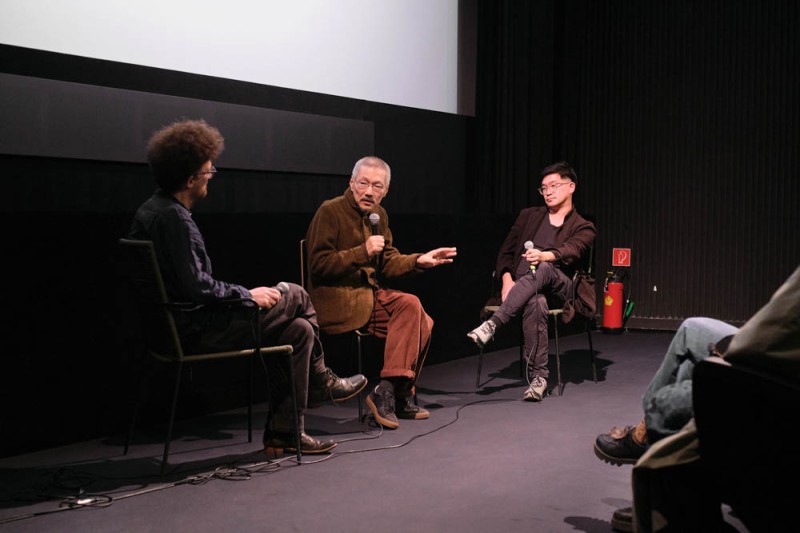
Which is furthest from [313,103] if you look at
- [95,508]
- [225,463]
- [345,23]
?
[95,508]

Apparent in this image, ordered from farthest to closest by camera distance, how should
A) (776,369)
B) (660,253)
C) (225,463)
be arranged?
(660,253) < (225,463) < (776,369)

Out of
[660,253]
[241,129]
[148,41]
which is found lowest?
[660,253]

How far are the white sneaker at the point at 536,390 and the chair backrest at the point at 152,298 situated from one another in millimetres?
1909

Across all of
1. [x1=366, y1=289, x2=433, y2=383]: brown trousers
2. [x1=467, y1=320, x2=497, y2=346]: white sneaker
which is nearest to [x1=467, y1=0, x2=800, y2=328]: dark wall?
[x1=467, y1=320, x2=497, y2=346]: white sneaker

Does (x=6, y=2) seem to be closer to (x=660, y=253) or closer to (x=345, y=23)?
(x=345, y=23)

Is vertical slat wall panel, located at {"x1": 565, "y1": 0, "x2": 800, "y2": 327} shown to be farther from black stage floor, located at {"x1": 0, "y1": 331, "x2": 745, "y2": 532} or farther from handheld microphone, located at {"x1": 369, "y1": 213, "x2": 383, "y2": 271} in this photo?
handheld microphone, located at {"x1": 369, "y1": 213, "x2": 383, "y2": 271}

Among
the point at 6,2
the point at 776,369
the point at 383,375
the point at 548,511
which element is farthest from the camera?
the point at 383,375

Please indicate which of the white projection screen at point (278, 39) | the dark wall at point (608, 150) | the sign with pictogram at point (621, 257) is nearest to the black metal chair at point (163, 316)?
the dark wall at point (608, 150)

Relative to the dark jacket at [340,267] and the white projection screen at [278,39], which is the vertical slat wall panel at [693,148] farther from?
the dark jacket at [340,267]

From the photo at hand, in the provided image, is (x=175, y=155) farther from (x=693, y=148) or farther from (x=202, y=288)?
(x=693, y=148)

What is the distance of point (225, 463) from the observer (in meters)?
3.16

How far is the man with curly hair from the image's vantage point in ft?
9.62

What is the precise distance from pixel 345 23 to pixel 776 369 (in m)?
4.11

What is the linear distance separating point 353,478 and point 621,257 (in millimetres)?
4822
